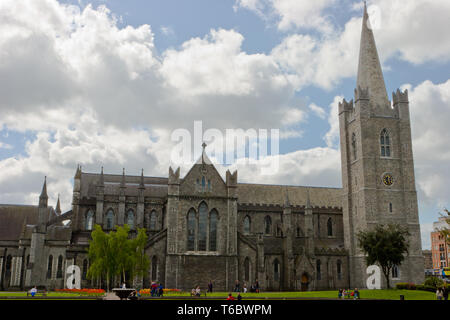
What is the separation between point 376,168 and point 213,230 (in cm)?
2454

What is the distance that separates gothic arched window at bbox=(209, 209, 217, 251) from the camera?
177 feet

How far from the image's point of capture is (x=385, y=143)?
206ft

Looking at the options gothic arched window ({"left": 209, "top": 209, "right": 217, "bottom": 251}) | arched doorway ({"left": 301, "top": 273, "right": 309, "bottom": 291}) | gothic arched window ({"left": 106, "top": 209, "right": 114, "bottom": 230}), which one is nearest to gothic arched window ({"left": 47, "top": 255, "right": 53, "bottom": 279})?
gothic arched window ({"left": 106, "top": 209, "right": 114, "bottom": 230})

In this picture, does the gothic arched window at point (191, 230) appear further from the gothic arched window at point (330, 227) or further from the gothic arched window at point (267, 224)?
the gothic arched window at point (330, 227)

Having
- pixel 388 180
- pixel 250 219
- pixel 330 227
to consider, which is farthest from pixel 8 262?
pixel 388 180

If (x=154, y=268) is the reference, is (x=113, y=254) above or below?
above

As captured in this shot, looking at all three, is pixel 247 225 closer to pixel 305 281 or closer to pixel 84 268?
pixel 305 281

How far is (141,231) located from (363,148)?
106 feet

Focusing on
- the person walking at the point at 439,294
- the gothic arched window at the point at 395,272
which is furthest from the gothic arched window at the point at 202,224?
the person walking at the point at 439,294

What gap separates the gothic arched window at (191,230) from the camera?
53.6 meters

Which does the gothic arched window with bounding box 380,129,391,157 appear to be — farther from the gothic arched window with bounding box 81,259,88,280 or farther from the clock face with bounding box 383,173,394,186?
the gothic arched window with bounding box 81,259,88,280

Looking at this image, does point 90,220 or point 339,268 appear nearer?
point 90,220
